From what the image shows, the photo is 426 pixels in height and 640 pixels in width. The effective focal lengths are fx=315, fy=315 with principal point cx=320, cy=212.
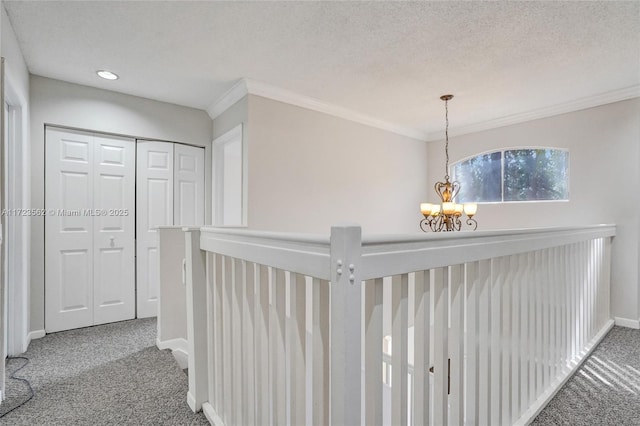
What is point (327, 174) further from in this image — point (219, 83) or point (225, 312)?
point (225, 312)

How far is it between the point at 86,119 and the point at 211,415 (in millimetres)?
3032

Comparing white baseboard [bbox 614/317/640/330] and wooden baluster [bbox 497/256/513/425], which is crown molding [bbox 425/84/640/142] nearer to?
white baseboard [bbox 614/317/640/330]

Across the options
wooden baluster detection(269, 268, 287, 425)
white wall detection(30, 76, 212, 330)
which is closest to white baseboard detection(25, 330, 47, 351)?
white wall detection(30, 76, 212, 330)

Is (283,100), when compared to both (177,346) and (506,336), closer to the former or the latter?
(177,346)

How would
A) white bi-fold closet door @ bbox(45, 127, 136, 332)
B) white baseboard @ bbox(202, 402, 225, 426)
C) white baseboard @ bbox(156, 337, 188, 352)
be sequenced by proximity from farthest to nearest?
white bi-fold closet door @ bbox(45, 127, 136, 332) < white baseboard @ bbox(156, 337, 188, 352) < white baseboard @ bbox(202, 402, 225, 426)

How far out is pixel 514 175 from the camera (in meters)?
4.19

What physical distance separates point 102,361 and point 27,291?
107 cm

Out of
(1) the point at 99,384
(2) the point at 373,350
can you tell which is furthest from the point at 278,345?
(1) the point at 99,384

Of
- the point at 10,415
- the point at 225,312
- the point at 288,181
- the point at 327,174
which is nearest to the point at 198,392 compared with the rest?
the point at 225,312

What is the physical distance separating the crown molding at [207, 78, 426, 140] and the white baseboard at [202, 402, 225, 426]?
103 inches

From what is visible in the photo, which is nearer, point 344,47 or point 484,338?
point 484,338

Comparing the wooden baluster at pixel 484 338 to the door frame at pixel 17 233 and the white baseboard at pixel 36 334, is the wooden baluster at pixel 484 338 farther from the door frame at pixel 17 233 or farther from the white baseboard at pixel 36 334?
the white baseboard at pixel 36 334

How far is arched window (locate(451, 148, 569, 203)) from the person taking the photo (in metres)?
3.81

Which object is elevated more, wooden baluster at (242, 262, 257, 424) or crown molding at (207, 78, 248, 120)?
crown molding at (207, 78, 248, 120)
